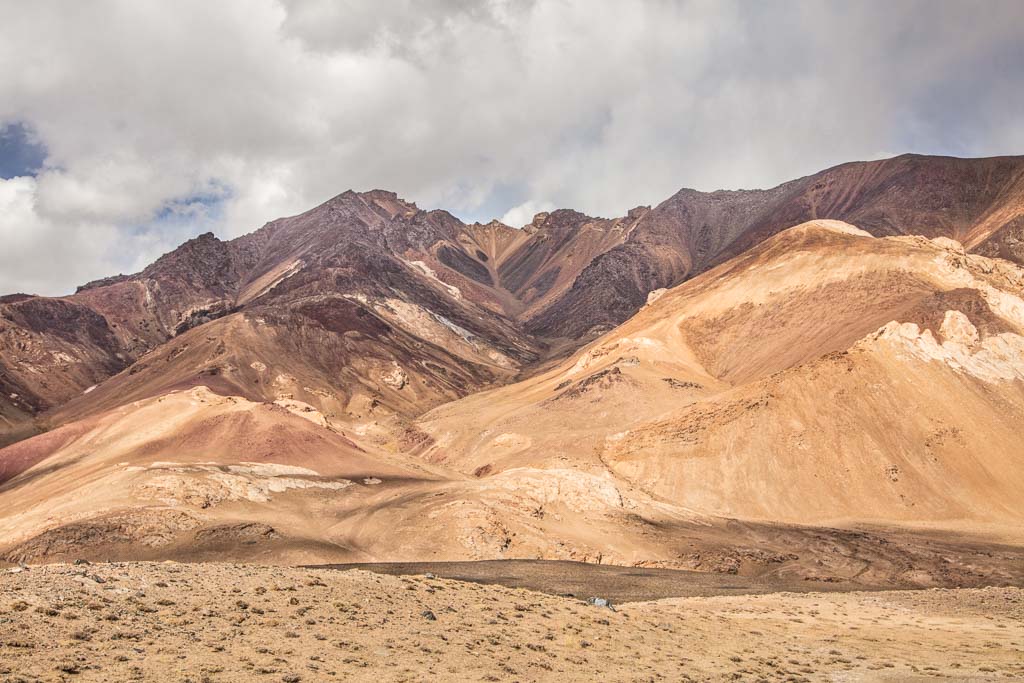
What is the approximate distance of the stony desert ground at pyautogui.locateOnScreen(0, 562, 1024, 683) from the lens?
1554 centimetres

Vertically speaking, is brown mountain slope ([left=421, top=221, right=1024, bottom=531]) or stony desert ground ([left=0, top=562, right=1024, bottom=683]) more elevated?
brown mountain slope ([left=421, top=221, right=1024, bottom=531])

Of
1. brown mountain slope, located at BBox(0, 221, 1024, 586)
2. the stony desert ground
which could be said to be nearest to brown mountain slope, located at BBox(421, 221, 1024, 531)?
brown mountain slope, located at BBox(0, 221, 1024, 586)

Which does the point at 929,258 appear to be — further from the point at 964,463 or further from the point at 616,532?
the point at 616,532

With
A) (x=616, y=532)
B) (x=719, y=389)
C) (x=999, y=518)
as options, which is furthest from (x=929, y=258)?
(x=616, y=532)

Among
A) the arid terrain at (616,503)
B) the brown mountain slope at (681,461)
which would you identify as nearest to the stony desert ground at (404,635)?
the arid terrain at (616,503)

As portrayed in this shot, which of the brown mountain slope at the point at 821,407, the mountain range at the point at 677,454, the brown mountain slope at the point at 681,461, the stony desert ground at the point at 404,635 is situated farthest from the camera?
the brown mountain slope at the point at 821,407

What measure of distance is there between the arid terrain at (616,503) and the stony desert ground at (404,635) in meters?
0.13

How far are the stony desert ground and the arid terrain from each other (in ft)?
0.43

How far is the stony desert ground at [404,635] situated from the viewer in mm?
15539

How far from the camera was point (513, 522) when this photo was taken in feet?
173

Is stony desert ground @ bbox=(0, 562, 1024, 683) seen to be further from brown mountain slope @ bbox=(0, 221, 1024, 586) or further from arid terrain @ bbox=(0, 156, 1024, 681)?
brown mountain slope @ bbox=(0, 221, 1024, 586)

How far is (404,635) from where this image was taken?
67.0ft

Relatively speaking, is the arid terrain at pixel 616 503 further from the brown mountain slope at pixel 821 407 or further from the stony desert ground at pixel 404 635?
the brown mountain slope at pixel 821 407

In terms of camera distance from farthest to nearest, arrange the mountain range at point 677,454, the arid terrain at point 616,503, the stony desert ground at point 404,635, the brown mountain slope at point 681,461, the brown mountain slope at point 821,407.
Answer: the brown mountain slope at point 821,407, the mountain range at point 677,454, the brown mountain slope at point 681,461, the arid terrain at point 616,503, the stony desert ground at point 404,635
